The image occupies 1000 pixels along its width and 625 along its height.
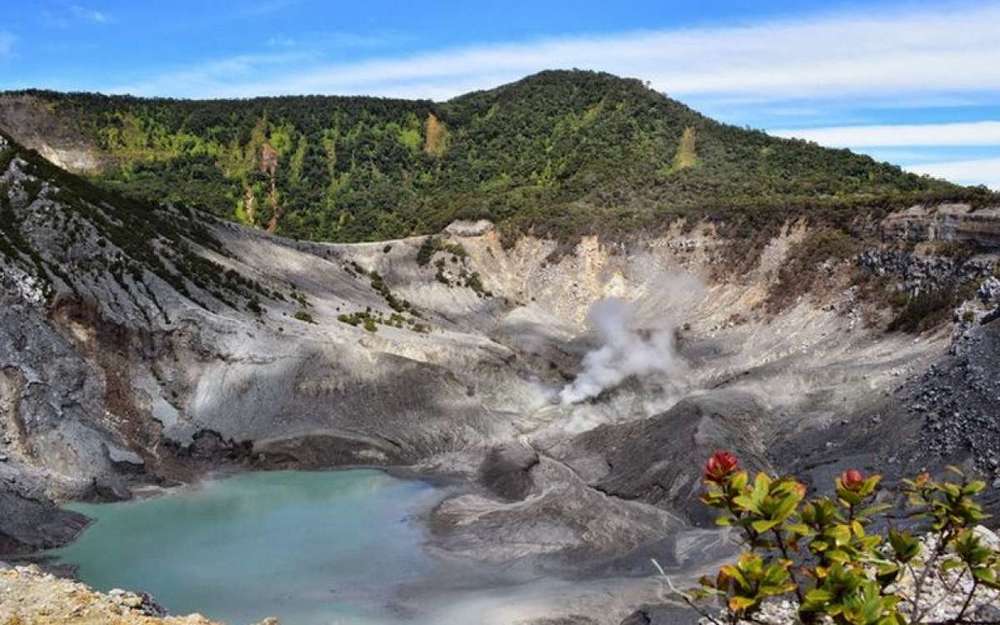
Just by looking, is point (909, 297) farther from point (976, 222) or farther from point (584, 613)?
point (584, 613)

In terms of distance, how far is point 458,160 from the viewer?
375ft

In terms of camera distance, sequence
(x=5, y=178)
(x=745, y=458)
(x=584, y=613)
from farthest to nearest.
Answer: (x=5, y=178), (x=745, y=458), (x=584, y=613)

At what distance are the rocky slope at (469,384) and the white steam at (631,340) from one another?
1.10ft

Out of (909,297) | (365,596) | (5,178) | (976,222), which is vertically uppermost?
(5,178)

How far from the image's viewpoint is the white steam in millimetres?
54906

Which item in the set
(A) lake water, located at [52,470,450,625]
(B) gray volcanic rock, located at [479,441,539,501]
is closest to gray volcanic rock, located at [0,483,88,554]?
(A) lake water, located at [52,470,450,625]

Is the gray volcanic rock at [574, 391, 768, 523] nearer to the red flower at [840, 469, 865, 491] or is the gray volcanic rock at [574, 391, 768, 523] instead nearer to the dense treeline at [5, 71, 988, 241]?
the red flower at [840, 469, 865, 491]

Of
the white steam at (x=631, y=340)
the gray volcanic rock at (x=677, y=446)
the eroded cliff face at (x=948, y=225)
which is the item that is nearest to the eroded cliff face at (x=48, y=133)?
the white steam at (x=631, y=340)

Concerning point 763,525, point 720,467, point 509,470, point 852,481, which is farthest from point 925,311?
point 763,525

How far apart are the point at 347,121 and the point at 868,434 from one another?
94.0 m

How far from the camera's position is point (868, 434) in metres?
37.9

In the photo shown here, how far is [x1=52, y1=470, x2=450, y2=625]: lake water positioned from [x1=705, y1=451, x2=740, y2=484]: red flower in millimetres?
21675

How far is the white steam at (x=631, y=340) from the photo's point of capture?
54.9 m

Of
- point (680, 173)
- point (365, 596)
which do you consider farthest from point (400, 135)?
point (365, 596)
